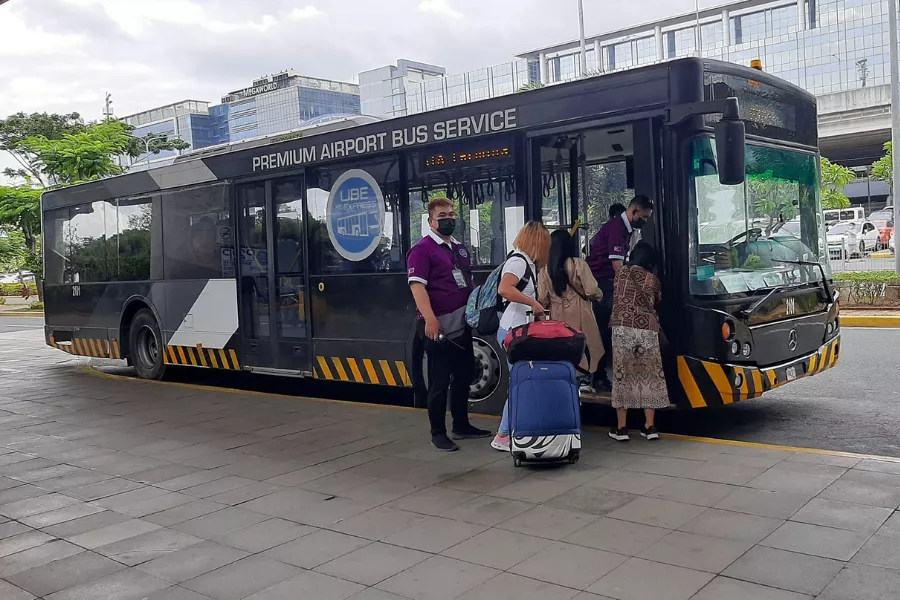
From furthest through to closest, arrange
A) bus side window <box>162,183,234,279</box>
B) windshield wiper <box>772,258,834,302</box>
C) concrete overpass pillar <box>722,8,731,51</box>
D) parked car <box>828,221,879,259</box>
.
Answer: concrete overpass pillar <box>722,8,731,51</box>
parked car <box>828,221,879,259</box>
bus side window <box>162,183,234,279</box>
windshield wiper <box>772,258,834,302</box>

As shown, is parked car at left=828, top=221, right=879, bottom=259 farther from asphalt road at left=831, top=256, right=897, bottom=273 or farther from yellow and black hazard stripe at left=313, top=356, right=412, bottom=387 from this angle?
yellow and black hazard stripe at left=313, top=356, right=412, bottom=387

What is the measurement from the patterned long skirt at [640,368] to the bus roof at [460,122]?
180cm

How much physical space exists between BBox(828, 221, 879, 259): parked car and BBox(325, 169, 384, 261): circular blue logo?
62.9 feet

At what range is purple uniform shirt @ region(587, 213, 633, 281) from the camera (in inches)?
279

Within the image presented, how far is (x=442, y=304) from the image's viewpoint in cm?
680

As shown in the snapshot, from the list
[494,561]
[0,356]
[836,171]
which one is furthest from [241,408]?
[836,171]

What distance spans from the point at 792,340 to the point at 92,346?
10.6 meters

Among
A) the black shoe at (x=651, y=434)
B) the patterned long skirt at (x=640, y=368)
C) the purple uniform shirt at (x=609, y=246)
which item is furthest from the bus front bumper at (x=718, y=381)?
the purple uniform shirt at (x=609, y=246)

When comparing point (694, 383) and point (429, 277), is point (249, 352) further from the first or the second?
point (694, 383)

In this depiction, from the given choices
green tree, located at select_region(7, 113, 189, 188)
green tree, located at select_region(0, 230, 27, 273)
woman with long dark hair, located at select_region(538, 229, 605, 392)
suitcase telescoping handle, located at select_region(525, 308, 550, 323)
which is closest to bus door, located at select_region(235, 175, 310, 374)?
woman with long dark hair, located at select_region(538, 229, 605, 392)

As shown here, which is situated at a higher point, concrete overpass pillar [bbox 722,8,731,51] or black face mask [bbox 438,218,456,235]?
concrete overpass pillar [bbox 722,8,731,51]

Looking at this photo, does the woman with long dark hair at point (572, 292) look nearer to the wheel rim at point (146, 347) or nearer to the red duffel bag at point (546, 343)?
the red duffel bag at point (546, 343)

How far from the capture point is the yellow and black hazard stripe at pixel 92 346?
12938mm

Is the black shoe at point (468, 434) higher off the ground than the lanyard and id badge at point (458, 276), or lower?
lower
